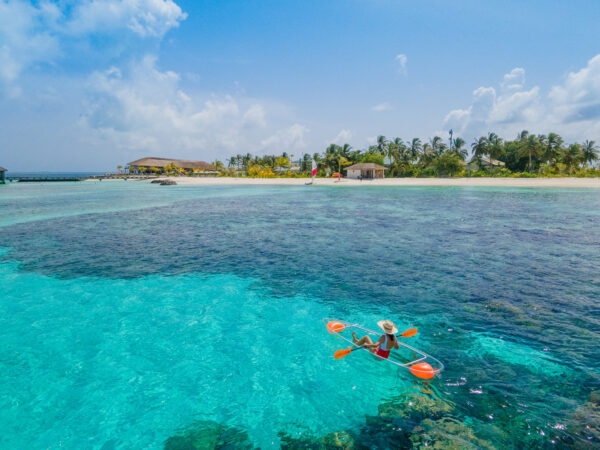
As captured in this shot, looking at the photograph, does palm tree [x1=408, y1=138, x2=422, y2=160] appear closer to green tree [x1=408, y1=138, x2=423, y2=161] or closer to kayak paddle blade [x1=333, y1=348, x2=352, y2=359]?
green tree [x1=408, y1=138, x2=423, y2=161]

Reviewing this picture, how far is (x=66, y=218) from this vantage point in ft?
95.5

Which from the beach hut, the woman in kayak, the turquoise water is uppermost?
the beach hut

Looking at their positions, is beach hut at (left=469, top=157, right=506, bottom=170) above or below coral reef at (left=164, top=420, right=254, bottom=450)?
above

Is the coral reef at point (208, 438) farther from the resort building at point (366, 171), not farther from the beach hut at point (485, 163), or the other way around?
the beach hut at point (485, 163)

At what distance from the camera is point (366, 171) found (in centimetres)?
7956

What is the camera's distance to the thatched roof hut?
7869 cm

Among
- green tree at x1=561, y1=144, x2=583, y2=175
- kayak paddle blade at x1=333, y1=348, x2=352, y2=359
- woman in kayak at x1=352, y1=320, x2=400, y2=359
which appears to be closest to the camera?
woman in kayak at x1=352, y1=320, x2=400, y2=359

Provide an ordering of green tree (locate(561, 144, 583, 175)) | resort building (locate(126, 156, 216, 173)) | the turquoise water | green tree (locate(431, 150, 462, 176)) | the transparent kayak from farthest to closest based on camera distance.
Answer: resort building (locate(126, 156, 216, 173)) < green tree (locate(431, 150, 462, 176)) < green tree (locate(561, 144, 583, 175)) < the transparent kayak < the turquoise water

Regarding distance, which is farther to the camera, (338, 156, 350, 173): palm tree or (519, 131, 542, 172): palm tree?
(338, 156, 350, 173): palm tree

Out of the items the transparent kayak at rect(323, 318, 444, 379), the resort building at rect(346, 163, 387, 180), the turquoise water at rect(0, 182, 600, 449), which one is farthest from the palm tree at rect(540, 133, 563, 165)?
the transparent kayak at rect(323, 318, 444, 379)

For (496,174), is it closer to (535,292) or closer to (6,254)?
(535,292)

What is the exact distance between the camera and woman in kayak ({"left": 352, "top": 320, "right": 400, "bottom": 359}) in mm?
7082

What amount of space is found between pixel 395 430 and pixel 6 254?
21.6 metres

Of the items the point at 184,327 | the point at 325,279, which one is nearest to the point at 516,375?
the point at 325,279
